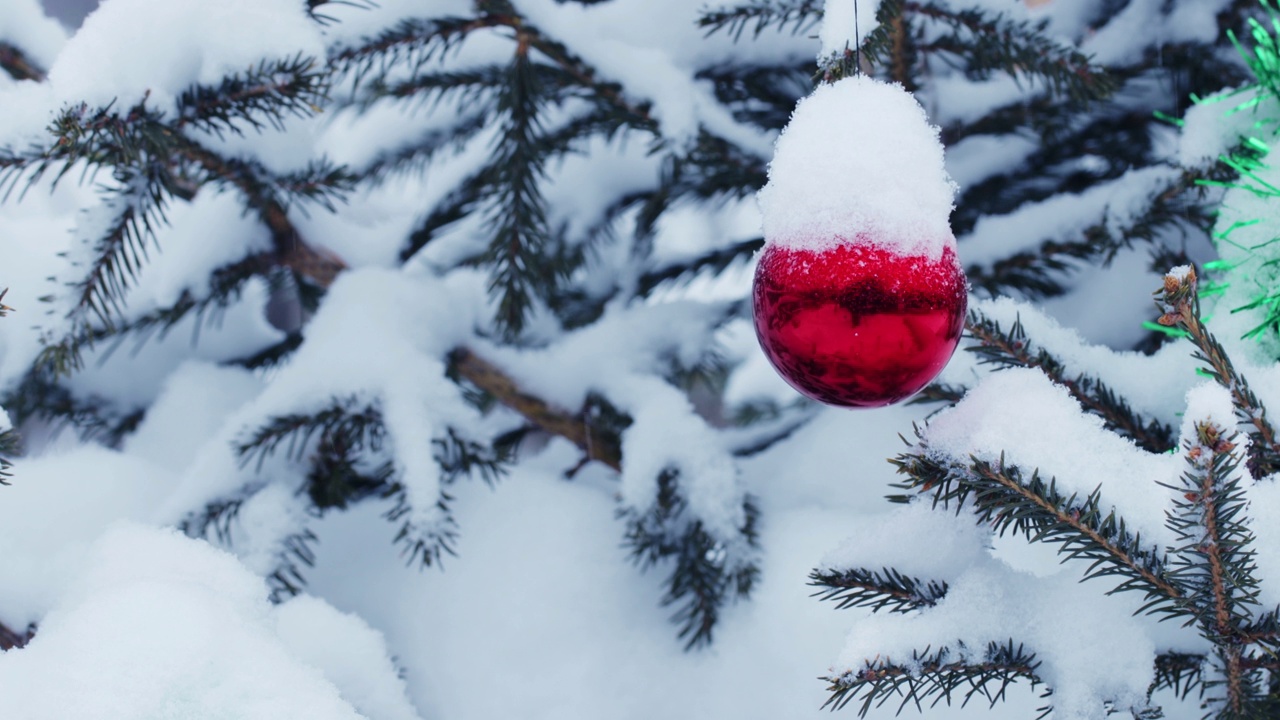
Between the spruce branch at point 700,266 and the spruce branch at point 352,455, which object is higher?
the spruce branch at point 700,266

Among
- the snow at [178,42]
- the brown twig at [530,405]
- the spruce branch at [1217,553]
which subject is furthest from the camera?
the brown twig at [530,405]

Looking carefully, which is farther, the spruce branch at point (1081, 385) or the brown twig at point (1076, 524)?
the spruce branch at point (1081, 385)

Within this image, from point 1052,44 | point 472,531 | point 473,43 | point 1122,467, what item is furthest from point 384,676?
point 1052,44

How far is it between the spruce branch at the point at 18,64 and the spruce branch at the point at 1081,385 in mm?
959

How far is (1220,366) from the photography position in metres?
0.57

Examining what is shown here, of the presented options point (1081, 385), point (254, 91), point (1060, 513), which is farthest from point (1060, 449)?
point (254, 91)

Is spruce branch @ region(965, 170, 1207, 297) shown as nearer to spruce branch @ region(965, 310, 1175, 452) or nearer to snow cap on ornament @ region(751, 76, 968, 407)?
spruce branch @ region(965, 310, 1175, 452)

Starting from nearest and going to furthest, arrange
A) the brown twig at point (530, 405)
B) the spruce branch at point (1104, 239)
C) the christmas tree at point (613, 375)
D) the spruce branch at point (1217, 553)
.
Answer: the spruce branch at point (1217, 553)
the christmas tree at point (613, 375)
the spruce branch at point (1104, 239)
the brown twig at point (530, 405)

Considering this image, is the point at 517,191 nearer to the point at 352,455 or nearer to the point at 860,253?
the point at 352,455

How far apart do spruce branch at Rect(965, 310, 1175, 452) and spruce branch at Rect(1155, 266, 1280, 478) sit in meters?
0.08

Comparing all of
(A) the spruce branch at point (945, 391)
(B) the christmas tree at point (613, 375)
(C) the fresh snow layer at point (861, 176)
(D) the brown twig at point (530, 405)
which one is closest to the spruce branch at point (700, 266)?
(B) the christmas tree at point (613, 375)

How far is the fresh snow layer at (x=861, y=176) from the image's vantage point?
0.54 meters

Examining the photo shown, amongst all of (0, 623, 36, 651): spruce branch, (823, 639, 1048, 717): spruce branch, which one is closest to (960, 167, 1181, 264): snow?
(823, 639, 1048, 717): spruce branch

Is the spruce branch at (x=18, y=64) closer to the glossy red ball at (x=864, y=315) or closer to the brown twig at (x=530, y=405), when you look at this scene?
the brown twig at (x=530, y=405)
